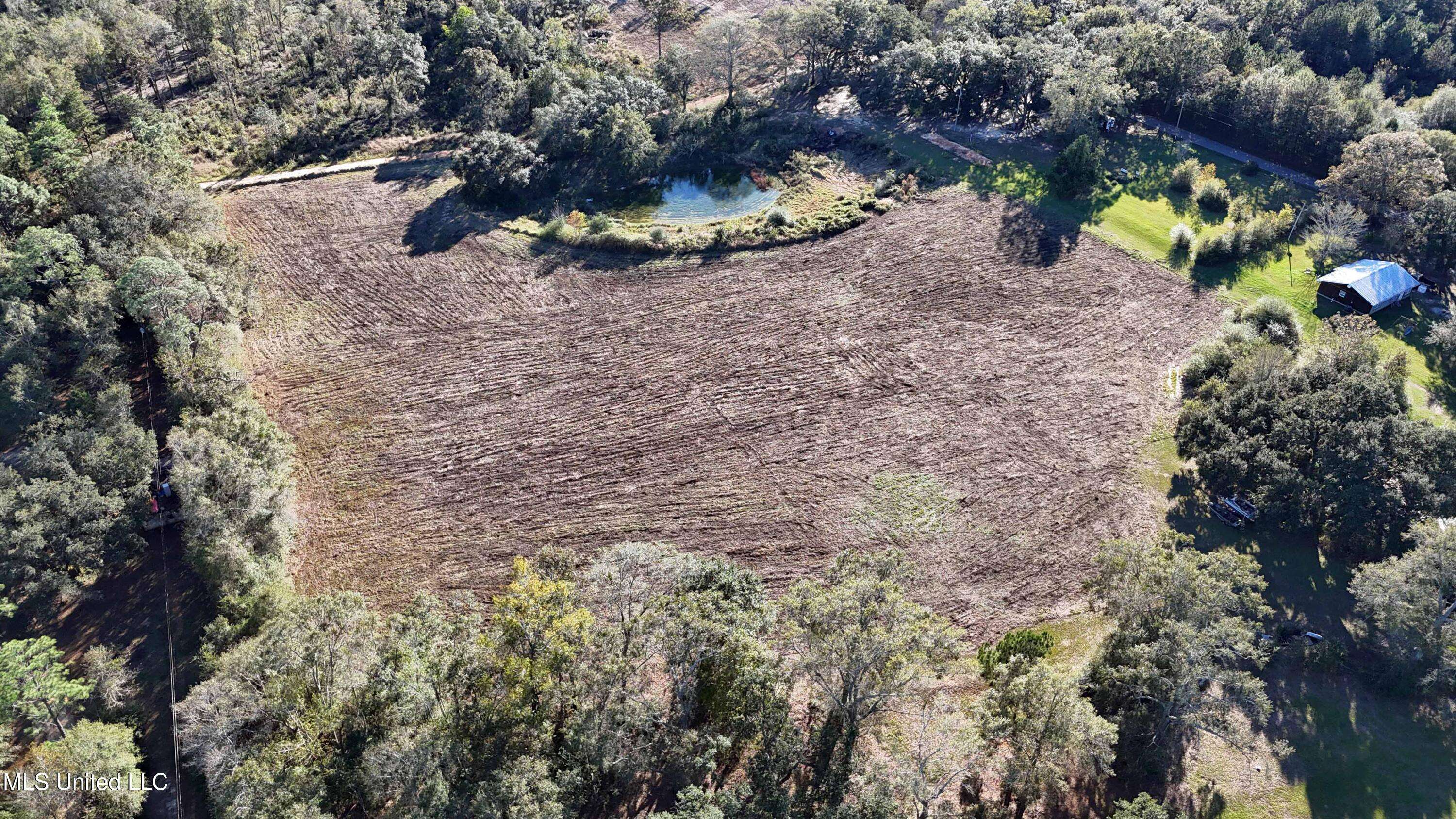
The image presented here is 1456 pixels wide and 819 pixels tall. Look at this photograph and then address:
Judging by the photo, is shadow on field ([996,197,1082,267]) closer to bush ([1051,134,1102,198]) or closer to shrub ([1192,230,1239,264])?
bush ([1051,134,1102,198])

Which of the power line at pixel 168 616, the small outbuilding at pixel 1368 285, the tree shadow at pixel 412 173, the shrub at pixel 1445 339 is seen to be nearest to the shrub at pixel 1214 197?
the small outbuilding at pixel 1368 285

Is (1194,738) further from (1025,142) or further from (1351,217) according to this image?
(1025,142)

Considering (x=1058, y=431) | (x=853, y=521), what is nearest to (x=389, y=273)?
(x=853, y=521)

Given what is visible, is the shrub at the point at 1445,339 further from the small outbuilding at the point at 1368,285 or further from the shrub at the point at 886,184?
the shrub at the point at 886,184

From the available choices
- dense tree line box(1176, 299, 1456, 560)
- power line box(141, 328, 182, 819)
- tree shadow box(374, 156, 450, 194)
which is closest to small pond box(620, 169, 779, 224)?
tree shadow box(374, 156, 450, 194)

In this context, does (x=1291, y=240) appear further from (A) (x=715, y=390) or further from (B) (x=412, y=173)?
(B) (x=412, y=173)

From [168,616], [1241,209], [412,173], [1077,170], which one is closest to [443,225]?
[412,173]
